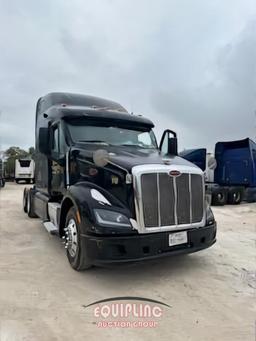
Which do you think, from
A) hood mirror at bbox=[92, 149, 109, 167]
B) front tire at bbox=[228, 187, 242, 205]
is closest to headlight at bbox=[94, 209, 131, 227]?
hood mirror at bbox=[92, 149, 109, 167]

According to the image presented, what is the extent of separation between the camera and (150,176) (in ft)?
12.5

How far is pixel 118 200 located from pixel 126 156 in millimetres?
703

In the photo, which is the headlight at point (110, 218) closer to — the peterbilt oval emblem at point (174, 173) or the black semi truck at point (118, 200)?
the black semi truck at point (118, 200)

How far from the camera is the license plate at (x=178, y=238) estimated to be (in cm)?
385

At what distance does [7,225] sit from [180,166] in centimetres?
496

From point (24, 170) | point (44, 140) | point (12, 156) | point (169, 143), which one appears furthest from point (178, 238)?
point (12, 156)

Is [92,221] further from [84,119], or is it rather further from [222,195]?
[222,195]

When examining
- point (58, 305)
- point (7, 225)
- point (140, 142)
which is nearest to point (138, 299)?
point (58, 305)

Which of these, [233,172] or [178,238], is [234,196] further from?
[178,238]

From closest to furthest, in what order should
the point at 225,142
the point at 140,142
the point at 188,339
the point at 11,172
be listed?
the point at 188,339, the point at 140,142, the point at 225,142, the point at 11,172

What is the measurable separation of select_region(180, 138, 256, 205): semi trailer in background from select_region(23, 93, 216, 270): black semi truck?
8186 millimetres

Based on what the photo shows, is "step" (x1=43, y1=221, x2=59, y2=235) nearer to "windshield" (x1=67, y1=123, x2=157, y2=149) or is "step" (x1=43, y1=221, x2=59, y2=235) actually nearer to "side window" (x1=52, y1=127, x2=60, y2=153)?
"side window" (x1=52, y1=127, x2=60, y2=153)

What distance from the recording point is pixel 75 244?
4.14 m

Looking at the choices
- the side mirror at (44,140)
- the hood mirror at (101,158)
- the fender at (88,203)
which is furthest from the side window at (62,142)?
the hood mirror at (101,158)
